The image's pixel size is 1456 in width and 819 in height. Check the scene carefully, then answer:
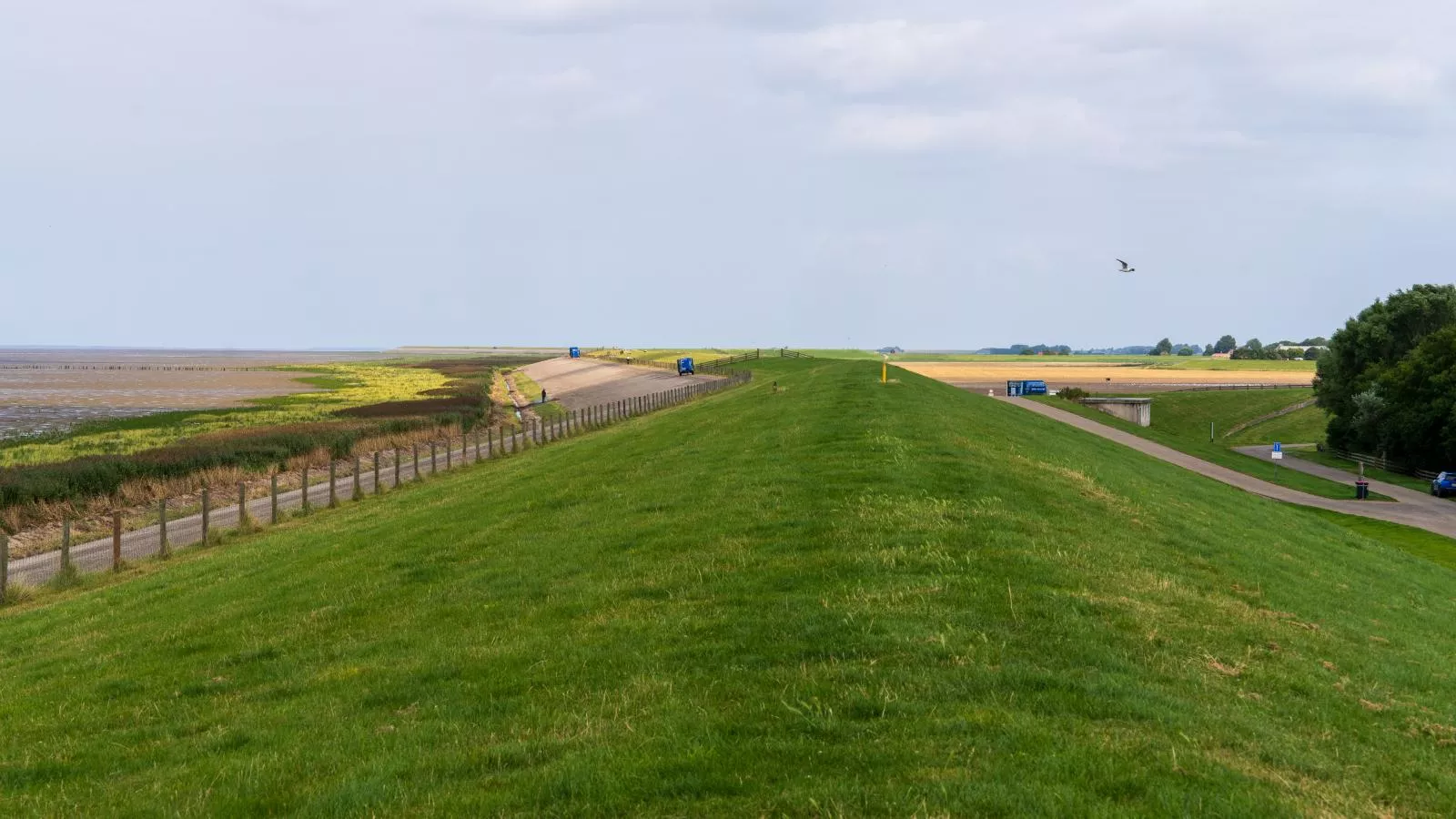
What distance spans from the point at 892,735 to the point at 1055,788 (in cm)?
147

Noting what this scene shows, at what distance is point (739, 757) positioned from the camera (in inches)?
300

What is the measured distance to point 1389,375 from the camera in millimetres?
75875

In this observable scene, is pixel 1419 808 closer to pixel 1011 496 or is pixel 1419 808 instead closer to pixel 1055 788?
pixel 1055 788

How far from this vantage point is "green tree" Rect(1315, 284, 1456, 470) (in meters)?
72.2

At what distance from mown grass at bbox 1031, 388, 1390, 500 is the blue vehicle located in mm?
5110

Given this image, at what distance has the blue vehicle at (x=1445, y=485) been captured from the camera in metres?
62.0

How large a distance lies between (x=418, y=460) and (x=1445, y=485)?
2502 inches

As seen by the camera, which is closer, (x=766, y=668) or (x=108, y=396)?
(x=766, y=668)

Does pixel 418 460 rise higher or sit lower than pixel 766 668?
lower

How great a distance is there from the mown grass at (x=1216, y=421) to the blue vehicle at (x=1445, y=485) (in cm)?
511

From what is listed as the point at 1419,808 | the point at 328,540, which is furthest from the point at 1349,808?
the point at 328,540

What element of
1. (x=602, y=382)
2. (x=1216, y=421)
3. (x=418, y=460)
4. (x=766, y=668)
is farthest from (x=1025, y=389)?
(x=766, y=668)

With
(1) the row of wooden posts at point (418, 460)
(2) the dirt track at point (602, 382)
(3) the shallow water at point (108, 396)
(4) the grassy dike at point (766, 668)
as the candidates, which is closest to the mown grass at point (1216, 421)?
(1) the row of wooden posts at point (418, 460)

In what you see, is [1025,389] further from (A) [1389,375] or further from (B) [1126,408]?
(A) [1389,375]
